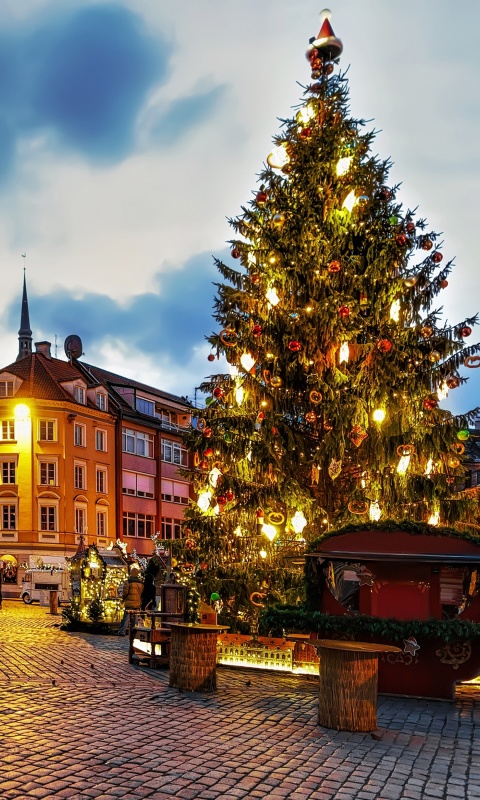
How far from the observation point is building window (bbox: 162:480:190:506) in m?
56.4

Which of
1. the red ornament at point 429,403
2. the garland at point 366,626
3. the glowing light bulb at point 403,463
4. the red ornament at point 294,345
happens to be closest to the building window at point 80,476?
the red ornament at point 294,345

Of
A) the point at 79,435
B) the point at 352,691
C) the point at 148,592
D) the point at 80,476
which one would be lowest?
the point at 352,691

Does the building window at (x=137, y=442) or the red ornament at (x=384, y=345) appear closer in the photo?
the red ornament at (x=384, y=345)

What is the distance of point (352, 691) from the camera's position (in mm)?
9211

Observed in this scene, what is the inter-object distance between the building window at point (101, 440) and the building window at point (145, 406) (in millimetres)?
4524

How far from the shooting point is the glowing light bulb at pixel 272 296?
1634cm

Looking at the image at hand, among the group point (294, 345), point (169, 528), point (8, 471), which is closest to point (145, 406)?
point (169, 528)

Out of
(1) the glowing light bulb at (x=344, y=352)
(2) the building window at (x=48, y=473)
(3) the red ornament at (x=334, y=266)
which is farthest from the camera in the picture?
(2) the building window at (x=48, y=473)

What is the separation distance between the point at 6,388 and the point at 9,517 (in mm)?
7413

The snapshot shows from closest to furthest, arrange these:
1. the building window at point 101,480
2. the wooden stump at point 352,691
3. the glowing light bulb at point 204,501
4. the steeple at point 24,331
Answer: the wooden stump at point 352,691 → the glowing light bulb at point 204,501 → the building window at point 101,480 → the steeple at point 24,331

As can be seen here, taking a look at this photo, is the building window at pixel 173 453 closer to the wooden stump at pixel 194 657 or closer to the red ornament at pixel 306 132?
the red ornament at pixel 306 132

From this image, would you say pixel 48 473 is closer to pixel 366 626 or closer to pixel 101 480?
pixel 101 480

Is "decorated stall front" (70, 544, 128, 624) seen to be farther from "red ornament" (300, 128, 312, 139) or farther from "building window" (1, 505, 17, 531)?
"building window" (1, 505, 17, 531)

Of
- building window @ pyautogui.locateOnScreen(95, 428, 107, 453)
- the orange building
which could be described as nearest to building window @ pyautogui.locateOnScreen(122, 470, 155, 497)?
the orange building
